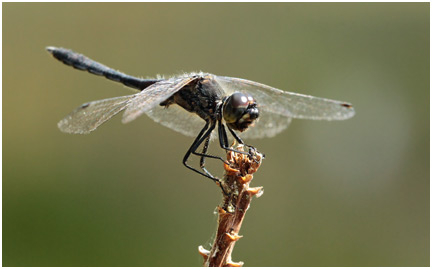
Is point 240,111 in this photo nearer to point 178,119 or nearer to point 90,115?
point 178,119

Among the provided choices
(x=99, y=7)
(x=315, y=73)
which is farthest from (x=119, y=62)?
(x=315, y=73)

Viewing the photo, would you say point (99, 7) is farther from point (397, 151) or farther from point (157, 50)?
point (397, 151)

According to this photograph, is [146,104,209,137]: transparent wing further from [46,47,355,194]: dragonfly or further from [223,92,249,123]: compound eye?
[223,92,249,123]: compound eye

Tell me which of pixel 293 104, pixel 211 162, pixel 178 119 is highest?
pixel 293 104

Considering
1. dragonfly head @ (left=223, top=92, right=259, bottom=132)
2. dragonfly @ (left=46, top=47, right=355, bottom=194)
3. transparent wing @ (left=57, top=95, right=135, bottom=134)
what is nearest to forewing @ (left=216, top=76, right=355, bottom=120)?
dragonfly @ (left=46, top=47, right=355, bottom=194)

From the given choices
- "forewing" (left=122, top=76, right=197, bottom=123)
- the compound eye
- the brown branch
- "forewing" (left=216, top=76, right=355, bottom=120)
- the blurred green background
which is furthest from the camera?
the blurred green background

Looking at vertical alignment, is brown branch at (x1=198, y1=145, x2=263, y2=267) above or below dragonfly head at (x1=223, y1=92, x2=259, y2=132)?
below

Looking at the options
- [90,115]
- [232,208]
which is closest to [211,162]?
[90,115]
